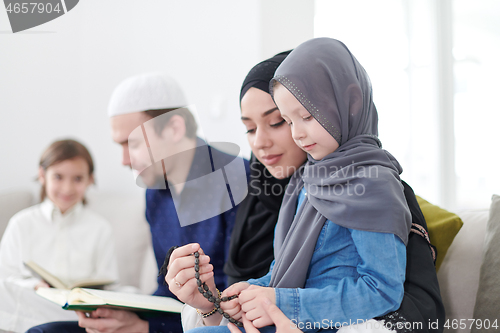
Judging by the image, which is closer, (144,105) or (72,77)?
(144,105)

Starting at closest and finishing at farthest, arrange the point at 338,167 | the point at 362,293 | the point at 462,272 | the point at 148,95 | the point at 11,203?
1. the point at 362,293
2. the point at 338,167
3. the point at 462,272
4. the point at 148,95
5. the point at 11,203

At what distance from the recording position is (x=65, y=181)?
1.95 m

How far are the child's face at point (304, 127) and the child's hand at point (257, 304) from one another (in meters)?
0.31

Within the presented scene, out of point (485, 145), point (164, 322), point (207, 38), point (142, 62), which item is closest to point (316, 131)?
point (164, 322)

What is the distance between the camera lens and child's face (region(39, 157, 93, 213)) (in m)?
1.94

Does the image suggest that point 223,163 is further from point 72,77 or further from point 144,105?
point 72,77

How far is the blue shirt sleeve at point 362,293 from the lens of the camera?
0.65 meters

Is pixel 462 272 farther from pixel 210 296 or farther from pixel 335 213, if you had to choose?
pixel 210 296

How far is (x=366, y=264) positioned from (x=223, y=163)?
58 cm

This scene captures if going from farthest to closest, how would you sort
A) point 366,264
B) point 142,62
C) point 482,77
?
point 142,62, point 482,77, point 366,264

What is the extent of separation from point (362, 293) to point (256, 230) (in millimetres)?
480

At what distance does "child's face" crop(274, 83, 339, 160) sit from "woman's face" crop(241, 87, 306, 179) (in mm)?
142

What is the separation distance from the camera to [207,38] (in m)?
2.02

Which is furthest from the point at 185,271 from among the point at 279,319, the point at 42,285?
the point at 42,285
